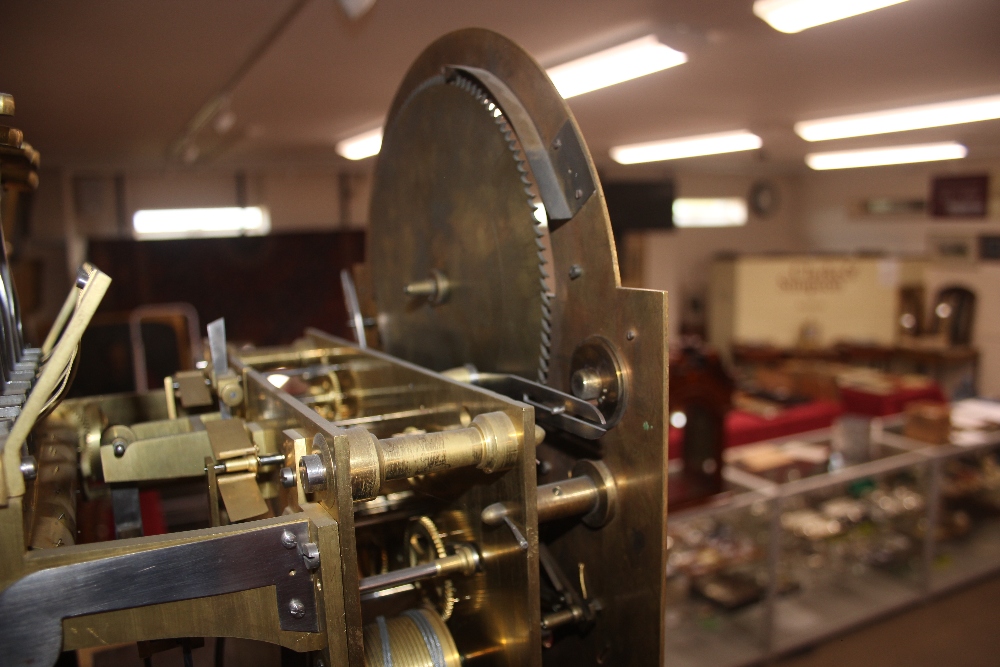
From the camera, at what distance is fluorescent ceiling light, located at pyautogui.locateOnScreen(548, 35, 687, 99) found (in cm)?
213

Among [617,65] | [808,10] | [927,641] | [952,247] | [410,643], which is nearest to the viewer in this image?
[410,643]

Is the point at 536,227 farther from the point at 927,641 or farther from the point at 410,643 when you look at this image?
the point at 927,641

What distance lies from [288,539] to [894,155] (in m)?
5.33

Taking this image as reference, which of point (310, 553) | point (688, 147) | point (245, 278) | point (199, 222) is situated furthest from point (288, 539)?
point (199, 222)

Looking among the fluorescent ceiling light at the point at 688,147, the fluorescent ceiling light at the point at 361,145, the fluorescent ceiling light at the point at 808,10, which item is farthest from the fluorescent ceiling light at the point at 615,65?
the fluorescent ceiling light at the point at 688,147

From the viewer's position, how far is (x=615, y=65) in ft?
7.56

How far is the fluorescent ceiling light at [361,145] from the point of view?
385 cm

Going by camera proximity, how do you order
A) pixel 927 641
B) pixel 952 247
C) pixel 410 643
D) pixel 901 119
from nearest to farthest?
1. pixel 410 643
2. pixel 927 641
3. pixel 901 119
4. pixel 952 247

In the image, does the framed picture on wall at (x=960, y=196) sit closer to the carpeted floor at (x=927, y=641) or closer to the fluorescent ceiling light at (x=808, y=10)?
the carpeted floor at (x=927, y=641)

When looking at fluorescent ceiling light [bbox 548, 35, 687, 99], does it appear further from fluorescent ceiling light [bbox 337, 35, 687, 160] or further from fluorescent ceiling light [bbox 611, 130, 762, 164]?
fluorescent ceiling light [bbox 611, 130, 762, 164]

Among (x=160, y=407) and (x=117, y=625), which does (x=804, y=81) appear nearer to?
(x=160, y=407)

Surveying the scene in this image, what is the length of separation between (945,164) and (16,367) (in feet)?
20.8

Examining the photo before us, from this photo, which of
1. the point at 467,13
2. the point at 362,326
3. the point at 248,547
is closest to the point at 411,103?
the point at 362,326

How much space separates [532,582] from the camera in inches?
27.2
